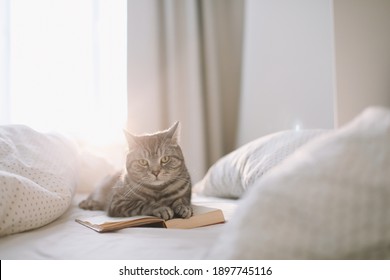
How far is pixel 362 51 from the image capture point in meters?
1.04

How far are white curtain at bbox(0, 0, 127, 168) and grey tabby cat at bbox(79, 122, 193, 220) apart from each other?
594mm

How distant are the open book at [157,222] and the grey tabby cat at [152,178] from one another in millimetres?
72

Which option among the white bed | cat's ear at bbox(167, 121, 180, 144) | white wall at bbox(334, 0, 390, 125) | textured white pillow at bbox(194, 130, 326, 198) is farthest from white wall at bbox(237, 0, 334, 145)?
the white bed

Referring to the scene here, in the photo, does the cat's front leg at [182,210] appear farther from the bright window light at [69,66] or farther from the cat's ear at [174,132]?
the bright window light at [69,66]

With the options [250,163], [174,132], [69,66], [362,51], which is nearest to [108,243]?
[174,132]

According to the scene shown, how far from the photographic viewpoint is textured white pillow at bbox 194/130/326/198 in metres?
0.93

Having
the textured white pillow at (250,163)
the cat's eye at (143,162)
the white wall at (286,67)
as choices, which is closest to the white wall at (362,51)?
the white wall at (286,67)

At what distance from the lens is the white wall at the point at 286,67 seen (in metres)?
1.16

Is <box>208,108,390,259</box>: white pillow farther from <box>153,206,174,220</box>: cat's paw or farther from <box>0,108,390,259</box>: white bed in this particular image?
<box>153,206,174,220</box>: cat's paw

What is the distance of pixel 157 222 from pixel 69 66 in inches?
46.6

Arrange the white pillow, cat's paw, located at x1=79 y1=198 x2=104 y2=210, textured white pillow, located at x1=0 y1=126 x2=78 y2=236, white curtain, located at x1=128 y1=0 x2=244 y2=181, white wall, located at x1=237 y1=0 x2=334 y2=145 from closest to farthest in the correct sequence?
the white pillow → textured white pillow, located at x1=0 y1=126 x2=78 y2=236 → cat's paw, located at x1=79 y1=198 x2=104 y2=210 → white wall, located at x1=237 y1=0 x2=334 y2=145 → white curtain, located at x1=128 y1=0 x2=244 y2=181

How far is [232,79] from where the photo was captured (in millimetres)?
1676
